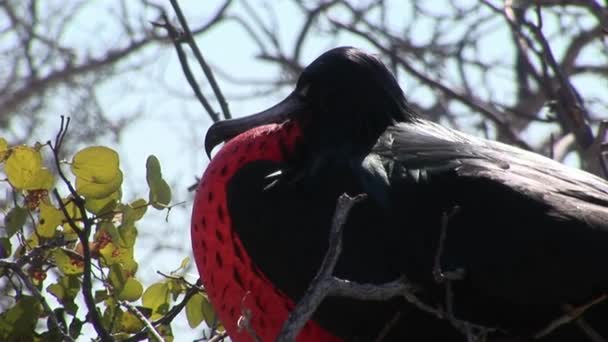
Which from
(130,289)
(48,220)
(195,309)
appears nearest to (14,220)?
(48,220)

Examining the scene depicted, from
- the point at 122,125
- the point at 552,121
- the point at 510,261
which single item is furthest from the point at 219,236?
the point at 122,125

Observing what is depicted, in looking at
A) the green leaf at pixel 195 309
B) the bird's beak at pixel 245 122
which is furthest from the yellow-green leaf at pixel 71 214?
the bird's beak at pixel 245 122

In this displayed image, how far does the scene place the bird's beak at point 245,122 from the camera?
311 centimetres

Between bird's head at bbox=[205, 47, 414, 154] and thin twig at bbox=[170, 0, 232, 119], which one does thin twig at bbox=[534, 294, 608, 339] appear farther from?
thin twig at bbox=[170, 0, 232, 119]

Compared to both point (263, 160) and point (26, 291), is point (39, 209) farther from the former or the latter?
point (263, 160)

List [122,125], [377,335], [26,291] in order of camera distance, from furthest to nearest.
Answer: [122,125]
[26,291]
[377,335]

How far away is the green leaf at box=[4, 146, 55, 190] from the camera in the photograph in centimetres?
260

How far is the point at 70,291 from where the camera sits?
106 inches

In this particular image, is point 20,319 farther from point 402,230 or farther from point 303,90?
point 303,90

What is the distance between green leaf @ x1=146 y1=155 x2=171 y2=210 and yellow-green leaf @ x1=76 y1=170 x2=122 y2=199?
11 cm

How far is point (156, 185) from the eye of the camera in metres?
2.75

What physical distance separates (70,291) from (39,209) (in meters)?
0.17

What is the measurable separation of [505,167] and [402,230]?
23cm

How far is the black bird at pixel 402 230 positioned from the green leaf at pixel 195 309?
13 cm
